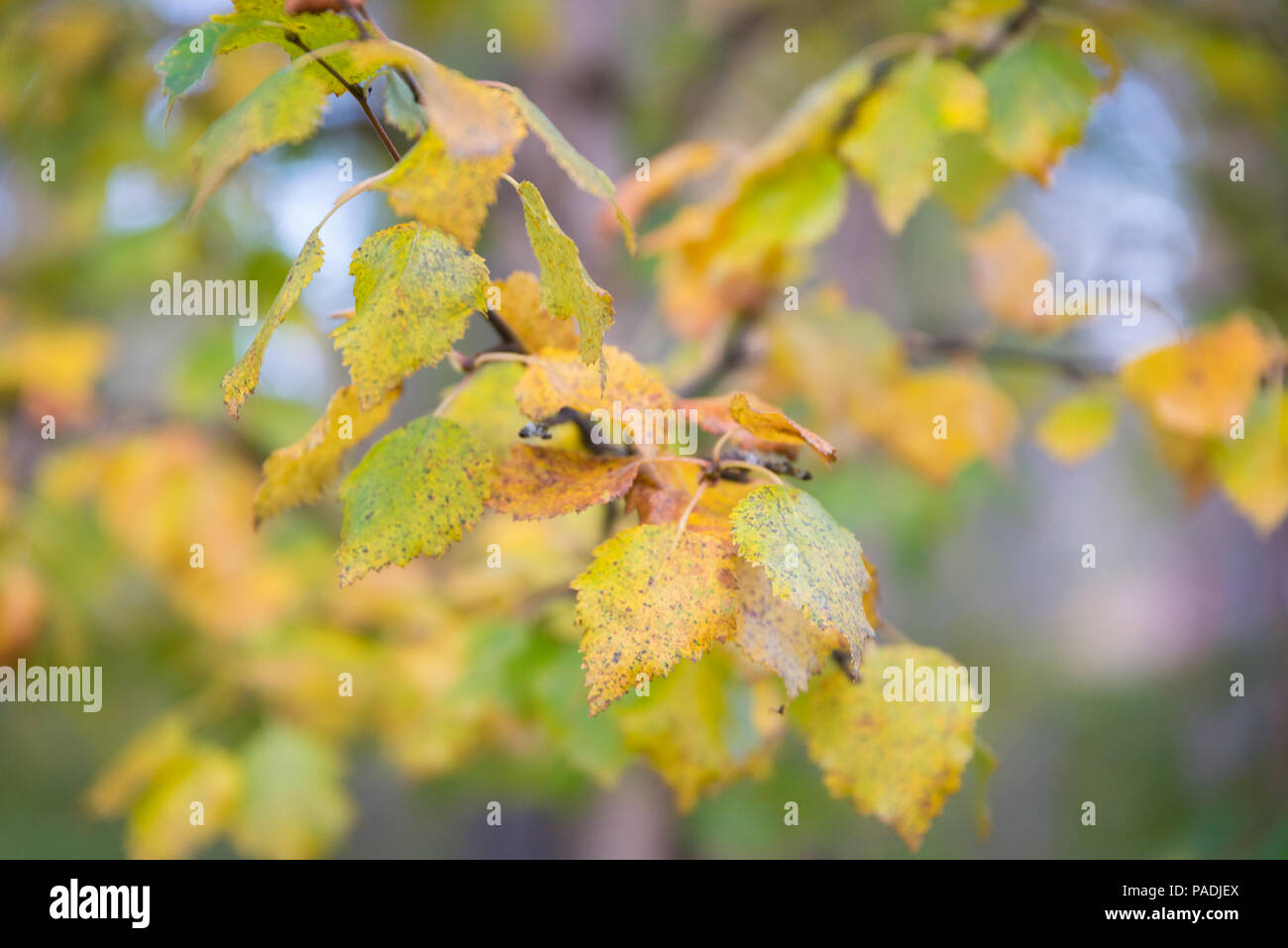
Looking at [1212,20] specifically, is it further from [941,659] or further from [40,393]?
[40,393]

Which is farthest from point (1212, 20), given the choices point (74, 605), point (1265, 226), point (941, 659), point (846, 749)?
point (74, 605)

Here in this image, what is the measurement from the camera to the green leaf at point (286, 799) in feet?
5.08

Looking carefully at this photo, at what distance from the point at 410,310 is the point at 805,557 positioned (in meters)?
0.32

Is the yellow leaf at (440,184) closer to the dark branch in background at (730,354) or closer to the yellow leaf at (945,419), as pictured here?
the dark branch in background at (730,354)

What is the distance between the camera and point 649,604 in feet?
1.94

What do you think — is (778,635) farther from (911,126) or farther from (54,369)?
(54,369)

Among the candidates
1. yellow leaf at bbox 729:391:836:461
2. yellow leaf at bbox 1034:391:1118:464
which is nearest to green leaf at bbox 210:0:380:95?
yellow leaf at bbox 729:391:836:461

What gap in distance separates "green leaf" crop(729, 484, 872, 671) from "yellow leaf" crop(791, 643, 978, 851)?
0.63ft

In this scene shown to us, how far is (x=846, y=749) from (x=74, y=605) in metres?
1.97

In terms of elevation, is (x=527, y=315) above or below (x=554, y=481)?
above

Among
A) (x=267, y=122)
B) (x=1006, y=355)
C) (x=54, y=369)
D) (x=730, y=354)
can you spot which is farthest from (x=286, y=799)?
(x=1006, y=355)

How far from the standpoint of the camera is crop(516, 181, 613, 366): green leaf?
583 millimetres

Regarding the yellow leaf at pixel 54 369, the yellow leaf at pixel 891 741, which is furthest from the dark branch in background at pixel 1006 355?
the yellow leaf at pixel 54 369

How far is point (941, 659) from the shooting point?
796mm
